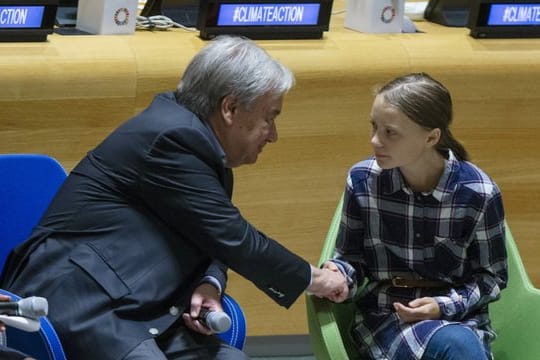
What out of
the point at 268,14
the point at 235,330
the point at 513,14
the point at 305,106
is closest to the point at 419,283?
the point at 235,330

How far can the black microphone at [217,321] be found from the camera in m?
2.85

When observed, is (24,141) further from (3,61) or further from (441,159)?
(441,159)

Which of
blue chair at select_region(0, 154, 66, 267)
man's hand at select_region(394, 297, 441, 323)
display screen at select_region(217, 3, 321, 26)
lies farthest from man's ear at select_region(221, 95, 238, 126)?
display screen at select_region(217, 3, 321, 26)

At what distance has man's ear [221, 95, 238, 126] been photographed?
293 cm

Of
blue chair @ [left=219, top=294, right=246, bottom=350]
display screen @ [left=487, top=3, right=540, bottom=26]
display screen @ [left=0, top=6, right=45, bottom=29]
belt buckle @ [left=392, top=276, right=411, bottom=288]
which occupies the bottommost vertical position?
blue chair @ [left=219, top=294, right=246, bottom=350]

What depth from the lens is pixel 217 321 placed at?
285cm

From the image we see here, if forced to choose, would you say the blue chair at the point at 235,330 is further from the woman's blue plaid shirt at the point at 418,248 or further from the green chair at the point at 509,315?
the woman's blue plaid shirt at the point at 418,248

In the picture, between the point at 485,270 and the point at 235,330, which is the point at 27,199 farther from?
the point at 485,270

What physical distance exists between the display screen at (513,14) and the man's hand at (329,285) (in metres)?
1.42

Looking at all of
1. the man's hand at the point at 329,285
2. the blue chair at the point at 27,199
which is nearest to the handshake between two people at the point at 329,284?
the man's hand at the point at 329,285

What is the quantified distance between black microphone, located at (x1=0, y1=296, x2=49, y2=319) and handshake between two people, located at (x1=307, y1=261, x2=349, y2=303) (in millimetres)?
810

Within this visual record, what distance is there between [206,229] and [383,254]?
552 mm

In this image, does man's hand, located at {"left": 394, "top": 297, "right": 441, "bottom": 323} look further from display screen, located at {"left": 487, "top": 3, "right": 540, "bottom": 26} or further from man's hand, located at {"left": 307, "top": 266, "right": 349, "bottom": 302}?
display screen, located at {"left": 487, "top": 3, "right": 540, "bottom": 26}

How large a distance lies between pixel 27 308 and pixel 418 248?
1.12 meters
